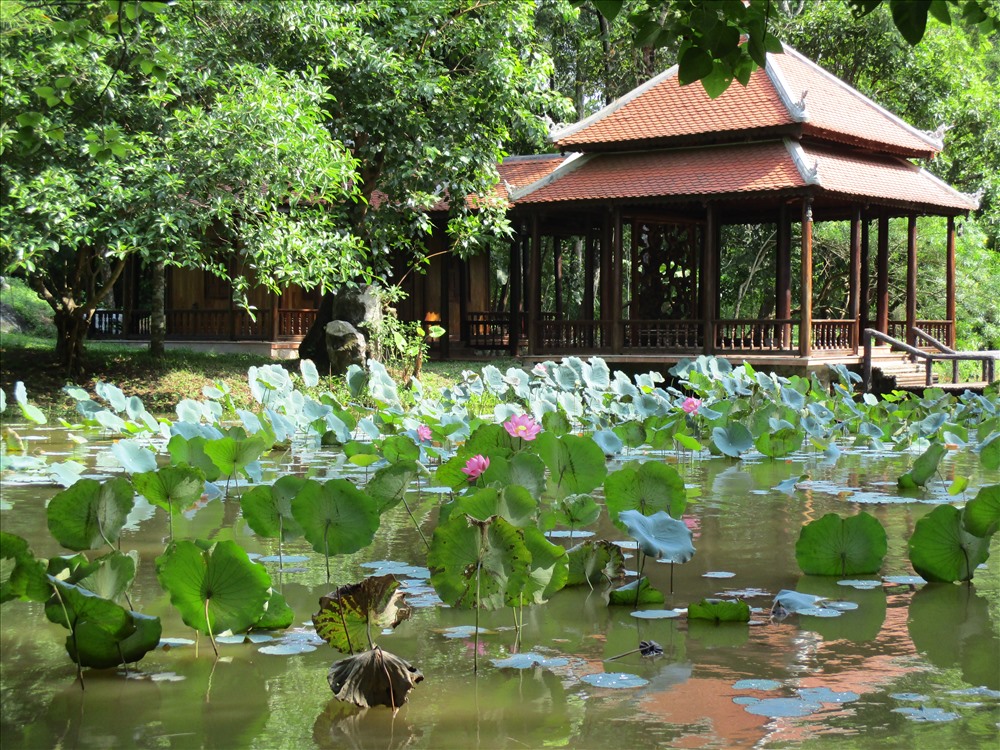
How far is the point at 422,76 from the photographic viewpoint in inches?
645

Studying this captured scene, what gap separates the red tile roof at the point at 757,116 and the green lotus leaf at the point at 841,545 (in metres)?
13.9

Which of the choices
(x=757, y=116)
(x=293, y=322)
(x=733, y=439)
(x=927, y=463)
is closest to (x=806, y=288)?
(x=757, y=116)

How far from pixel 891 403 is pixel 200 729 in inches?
444

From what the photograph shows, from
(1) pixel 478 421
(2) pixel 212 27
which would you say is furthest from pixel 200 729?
(2) pixel 212 27

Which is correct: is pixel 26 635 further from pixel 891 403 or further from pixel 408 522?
pixel 891 403

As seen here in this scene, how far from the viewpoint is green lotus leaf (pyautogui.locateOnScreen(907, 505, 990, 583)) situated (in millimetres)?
4051

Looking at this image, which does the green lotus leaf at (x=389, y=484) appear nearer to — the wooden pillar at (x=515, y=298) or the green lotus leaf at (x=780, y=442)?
the green lotus leaf at (x=780, y=442)

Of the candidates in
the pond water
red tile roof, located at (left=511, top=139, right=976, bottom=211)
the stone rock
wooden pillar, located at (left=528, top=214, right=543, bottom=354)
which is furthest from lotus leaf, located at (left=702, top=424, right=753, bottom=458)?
wooden pillar, located at (left=528, top=214, right=543, bottom=354)

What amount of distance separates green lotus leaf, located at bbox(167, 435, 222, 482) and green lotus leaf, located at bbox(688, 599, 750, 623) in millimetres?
2982

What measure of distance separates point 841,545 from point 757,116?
48.0 ft

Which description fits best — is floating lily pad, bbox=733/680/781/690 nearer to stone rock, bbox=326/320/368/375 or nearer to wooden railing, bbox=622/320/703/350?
stone rock, bbox=326/320/368/375

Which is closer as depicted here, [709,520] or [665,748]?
[665,748]

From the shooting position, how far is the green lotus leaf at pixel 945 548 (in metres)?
4.05

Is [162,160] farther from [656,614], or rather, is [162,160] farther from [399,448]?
[656,614]
